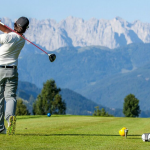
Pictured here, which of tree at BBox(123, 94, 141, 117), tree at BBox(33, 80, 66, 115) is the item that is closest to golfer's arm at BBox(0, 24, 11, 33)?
tree at BBox(33, 80, 66, 115)

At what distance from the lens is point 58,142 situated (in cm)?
986

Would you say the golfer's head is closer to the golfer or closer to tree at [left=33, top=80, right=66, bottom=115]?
the golfer

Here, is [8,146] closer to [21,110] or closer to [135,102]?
[21,110]

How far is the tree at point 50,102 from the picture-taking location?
425 feet

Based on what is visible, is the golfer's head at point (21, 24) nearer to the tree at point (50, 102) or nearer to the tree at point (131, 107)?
the tree at point (50, 102)

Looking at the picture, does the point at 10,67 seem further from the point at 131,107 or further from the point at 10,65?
the point at 131,107

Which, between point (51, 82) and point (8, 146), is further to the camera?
point (51, 82)

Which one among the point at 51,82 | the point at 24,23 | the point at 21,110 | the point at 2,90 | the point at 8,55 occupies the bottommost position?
the point at 2,90

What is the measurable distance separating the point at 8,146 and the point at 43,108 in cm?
12341

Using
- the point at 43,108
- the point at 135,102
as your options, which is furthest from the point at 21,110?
the point at 135,102

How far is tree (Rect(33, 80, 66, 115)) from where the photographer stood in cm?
12962

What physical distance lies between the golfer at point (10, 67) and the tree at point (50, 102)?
118 meters

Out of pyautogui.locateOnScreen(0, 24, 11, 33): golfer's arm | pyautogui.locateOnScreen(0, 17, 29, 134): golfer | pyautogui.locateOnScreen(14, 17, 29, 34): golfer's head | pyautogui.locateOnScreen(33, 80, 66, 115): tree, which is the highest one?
pyautogui.locateOnScreen(33, 80, 66, 115): tree

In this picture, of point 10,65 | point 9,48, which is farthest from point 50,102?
point 9,48
